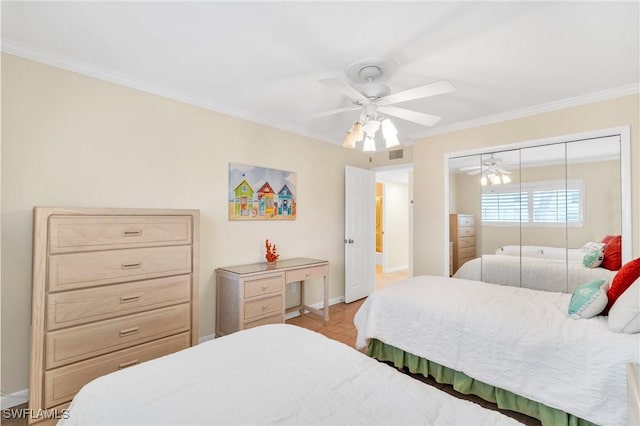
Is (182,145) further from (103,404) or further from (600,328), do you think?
(600,328)

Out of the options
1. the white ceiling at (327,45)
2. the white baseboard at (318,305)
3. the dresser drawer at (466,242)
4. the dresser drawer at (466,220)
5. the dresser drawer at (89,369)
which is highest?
the white ceiling at (327,45)

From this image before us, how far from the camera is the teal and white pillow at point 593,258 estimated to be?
116 inches

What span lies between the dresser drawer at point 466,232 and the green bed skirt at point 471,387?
1848 mm

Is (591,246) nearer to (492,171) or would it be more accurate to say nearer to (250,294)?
(492,171)

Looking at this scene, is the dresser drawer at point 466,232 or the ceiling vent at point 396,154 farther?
the ceiling vent at point 396,154

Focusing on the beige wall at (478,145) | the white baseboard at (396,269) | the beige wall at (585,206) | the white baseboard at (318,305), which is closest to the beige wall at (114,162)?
the white baseboard at (318,305)

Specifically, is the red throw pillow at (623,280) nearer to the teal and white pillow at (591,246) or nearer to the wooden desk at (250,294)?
the teal and white pillow at (591,246)

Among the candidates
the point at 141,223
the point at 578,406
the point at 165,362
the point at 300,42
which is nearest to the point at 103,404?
the point at 165,362

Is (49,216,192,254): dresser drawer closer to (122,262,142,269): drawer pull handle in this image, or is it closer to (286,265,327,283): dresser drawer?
(122,262,142,269): drawer pull handle

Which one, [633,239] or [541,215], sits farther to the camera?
[541,215]

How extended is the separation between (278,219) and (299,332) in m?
2.22

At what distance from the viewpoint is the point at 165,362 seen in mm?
1329

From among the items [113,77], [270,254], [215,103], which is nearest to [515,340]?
[270,254]

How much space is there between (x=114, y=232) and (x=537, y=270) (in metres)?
3.95
